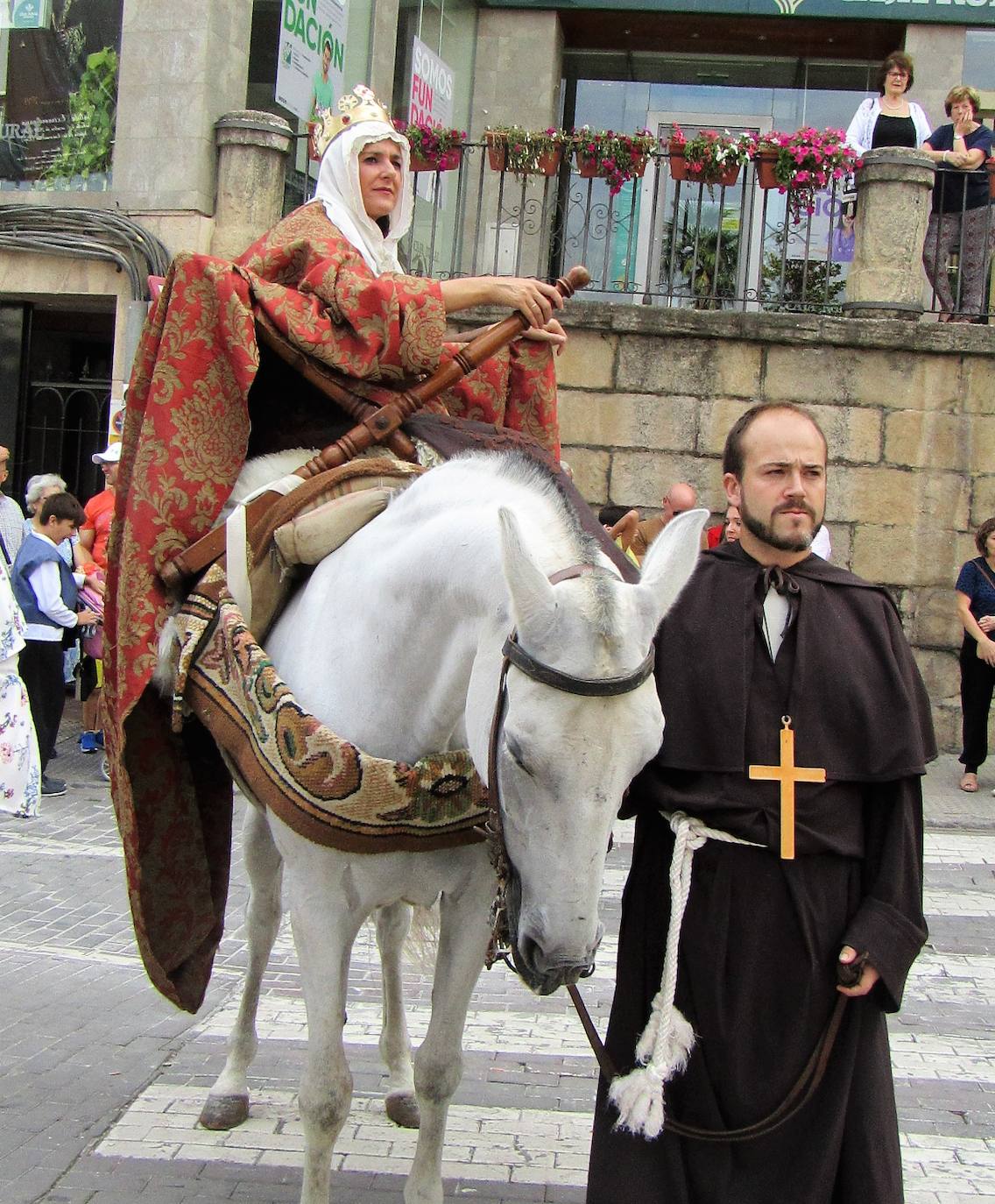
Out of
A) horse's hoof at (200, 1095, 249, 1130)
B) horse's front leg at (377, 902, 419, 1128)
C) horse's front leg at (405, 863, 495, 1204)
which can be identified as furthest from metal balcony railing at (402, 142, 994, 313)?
horse's front leg at (405, 863, 495, 1204)

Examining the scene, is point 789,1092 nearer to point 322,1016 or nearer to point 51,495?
point 322,1016

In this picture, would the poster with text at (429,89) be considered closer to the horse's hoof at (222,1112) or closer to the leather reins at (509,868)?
the horse's hoof at (222,1112)

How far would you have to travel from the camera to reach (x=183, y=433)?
374 cm

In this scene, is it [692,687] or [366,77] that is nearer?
[692,687]

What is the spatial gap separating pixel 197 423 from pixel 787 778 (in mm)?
1854

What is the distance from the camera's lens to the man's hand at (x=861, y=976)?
9.37ft

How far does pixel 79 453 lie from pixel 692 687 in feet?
34.7

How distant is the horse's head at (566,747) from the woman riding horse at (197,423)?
146 cm

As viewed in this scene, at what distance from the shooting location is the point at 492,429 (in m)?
3.69

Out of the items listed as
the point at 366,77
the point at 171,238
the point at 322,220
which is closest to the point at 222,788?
the point at 322,220

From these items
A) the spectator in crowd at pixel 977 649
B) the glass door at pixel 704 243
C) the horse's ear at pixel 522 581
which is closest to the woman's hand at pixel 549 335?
the horse's ear at pixel 522 581

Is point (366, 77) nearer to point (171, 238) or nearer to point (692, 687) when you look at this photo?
point (171, 238)

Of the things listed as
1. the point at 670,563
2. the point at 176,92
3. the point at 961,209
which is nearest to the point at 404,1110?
the point at 670,563

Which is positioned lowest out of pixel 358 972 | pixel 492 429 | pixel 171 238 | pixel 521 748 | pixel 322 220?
pixel 358 972
